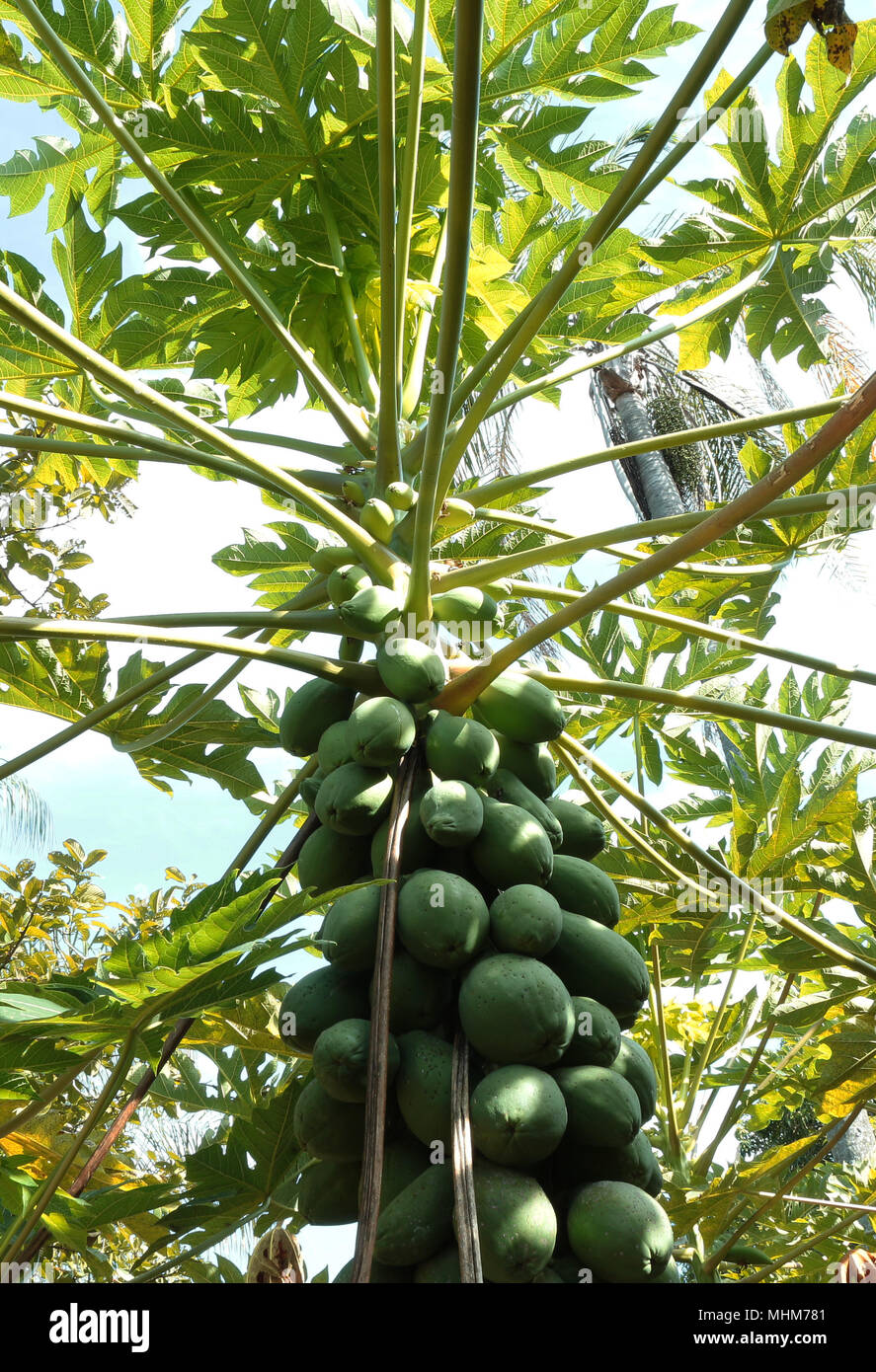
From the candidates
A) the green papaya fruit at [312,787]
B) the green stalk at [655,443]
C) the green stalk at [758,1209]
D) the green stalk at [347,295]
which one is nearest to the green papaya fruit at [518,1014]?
the green papaya fruit at [312,787]

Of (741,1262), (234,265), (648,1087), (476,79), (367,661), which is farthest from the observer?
(741,1262)

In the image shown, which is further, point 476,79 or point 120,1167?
point 120,1167

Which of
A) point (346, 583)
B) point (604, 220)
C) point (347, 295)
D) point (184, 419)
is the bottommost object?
point (346, 583)

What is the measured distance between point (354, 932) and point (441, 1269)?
46 centimetres

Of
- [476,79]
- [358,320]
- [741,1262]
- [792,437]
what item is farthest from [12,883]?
[476,79]

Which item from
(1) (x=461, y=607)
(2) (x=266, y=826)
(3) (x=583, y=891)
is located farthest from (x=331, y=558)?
(3) (x=583, y=891)

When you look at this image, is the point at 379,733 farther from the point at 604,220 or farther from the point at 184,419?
the point at 604,220

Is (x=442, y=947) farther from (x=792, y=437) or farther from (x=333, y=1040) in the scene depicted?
(x=792, y=437)

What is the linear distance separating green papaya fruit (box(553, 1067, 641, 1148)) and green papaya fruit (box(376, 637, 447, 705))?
656mm

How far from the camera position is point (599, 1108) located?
145 centimetres

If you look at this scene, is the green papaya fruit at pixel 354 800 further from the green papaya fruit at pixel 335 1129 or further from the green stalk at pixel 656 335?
the green stalk at pixel 656 335

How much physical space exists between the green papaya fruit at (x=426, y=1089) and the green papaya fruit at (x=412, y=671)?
57cm

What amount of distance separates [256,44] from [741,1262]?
113 inches
